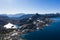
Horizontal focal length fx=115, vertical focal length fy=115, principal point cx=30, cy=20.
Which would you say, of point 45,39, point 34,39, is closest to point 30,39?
point 34,39

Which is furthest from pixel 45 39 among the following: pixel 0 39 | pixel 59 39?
pixel 0 39

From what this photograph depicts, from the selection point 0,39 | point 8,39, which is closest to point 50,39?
point 8,39

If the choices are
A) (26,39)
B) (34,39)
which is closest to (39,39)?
(34,39)

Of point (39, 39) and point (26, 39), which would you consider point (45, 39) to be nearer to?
point (39, 39)

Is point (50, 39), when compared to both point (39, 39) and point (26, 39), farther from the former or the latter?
point (26, 39)

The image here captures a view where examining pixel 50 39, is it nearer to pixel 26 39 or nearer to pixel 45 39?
pixel 45 39

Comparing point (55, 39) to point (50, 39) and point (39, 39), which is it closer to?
point (50, 39)
